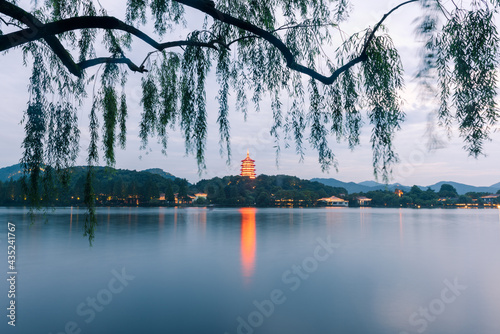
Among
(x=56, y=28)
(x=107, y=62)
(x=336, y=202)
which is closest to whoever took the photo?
(x=56, y=28)

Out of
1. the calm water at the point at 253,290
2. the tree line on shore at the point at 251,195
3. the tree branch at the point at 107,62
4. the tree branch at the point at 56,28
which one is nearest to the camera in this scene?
the tree branch at the point at 56,28

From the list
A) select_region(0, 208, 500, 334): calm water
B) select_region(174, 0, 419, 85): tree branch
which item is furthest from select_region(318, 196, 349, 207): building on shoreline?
select_region(174, 0, 419, 85): tree branch

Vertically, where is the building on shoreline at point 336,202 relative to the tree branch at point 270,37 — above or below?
below

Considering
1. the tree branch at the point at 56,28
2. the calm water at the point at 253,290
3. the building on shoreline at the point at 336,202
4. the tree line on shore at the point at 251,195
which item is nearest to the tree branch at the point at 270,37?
the tree branch at the point at 56,28

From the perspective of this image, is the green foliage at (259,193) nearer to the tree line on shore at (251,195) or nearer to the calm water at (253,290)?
the tree line on shore at (251,195)

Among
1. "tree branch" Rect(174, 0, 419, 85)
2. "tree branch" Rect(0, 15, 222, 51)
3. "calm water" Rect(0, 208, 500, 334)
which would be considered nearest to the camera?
"tree branch" Rect(0, 15, 222, 51)

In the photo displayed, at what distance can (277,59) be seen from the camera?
121 inches

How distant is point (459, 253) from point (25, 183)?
85.0ft

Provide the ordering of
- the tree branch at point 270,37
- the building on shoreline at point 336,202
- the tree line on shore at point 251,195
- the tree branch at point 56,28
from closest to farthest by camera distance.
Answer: the tree branch at point 56,28
the tree branch at point 270,37
the tree line on shore at point 251,195
the building on shoreline at point 336,202

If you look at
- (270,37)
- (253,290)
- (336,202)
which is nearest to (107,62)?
(270,37)

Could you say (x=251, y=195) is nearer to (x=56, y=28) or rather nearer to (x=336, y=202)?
(x=336, y=202)

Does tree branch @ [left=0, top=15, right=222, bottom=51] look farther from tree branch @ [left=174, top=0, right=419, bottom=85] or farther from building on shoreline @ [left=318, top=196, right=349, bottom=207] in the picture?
building on shoreline @ [left=318, top=196, right=349, bottom=207]

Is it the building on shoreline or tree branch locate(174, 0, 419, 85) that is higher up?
tree branch locate(174, 0, 419, 85)

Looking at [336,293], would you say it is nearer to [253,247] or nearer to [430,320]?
[430,320]
